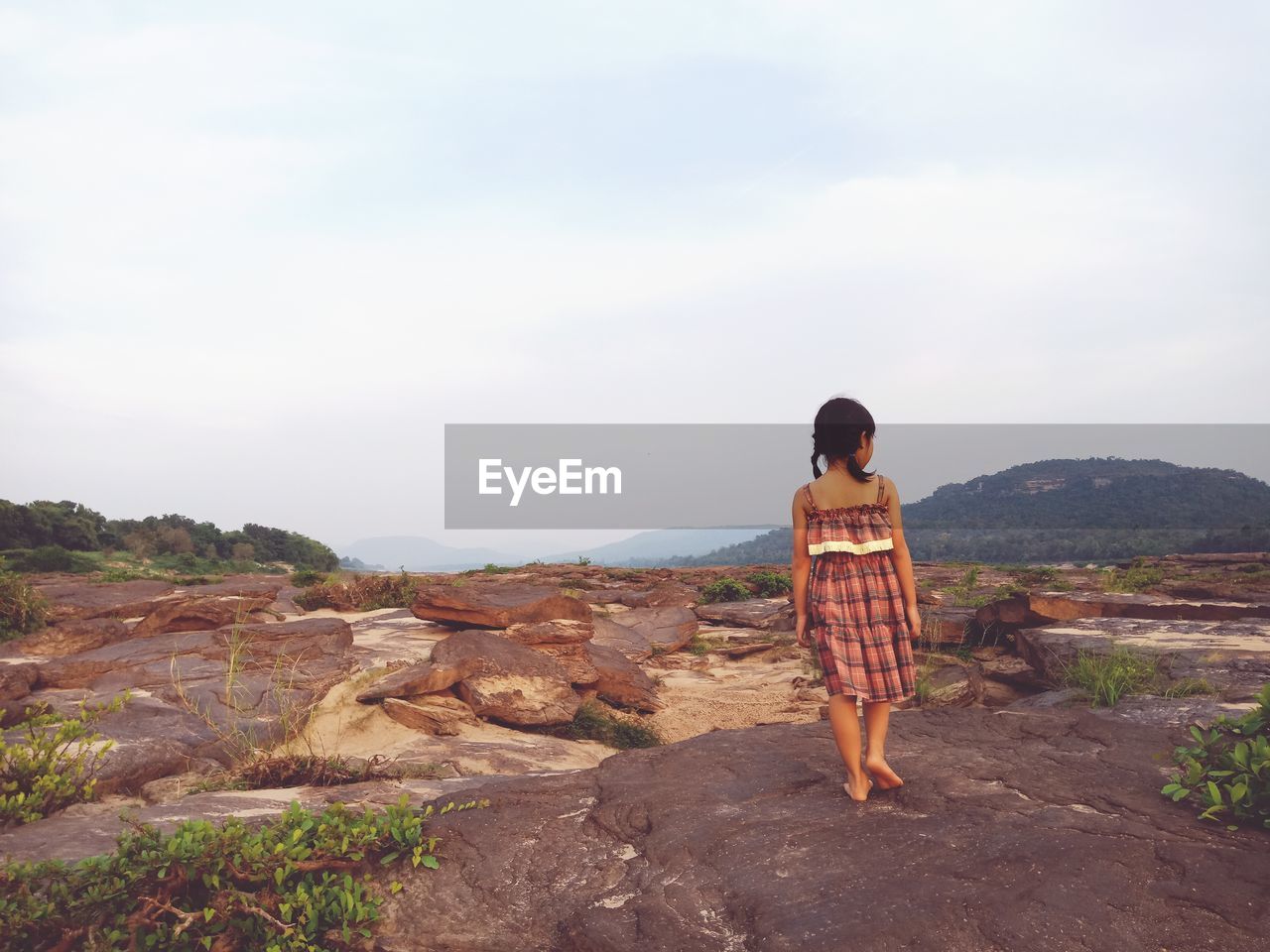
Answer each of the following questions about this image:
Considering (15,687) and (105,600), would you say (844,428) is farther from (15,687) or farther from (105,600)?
(105,600)

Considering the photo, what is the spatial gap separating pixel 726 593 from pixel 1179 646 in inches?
425

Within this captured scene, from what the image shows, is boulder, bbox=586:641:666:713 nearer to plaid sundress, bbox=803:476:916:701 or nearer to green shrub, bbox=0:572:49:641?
plaid sundress, bbox=803:476:916:701

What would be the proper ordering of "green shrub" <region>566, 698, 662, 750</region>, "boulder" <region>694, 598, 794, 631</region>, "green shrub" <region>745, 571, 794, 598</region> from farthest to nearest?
1. "green shrub" <region>745, 571, 794, 598</region>
2. "boulder" <region>694, 598, 794, 631</region>
3. "green shrub" <region>566, 698, 662, 750</region>

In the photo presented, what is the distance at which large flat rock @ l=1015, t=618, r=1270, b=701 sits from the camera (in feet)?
23.0

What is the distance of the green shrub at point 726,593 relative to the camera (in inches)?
714

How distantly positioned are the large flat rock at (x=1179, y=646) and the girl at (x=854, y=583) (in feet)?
11.3

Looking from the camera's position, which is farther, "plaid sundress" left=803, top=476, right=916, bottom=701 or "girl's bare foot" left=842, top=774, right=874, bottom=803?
"plaid sundress" left=803, top=476, right=916, bottom=701

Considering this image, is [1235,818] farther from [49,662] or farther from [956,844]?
[49,662]

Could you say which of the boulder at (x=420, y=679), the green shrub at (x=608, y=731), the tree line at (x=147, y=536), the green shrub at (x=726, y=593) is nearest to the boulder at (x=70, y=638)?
the boulder at (x=420, y=679)

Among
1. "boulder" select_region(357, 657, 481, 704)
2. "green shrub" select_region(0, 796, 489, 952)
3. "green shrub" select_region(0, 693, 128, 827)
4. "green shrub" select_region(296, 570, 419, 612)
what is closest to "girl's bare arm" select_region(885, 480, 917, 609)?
"green shrub" select_region(0, 796, 489, 952)

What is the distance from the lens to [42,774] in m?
4.56

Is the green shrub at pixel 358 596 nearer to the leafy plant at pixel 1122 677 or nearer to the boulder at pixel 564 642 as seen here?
the boulder at pixel 564 642

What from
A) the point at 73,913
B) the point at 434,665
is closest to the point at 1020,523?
the point at 434,665

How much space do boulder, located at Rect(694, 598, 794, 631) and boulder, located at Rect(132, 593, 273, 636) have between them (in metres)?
7.94
